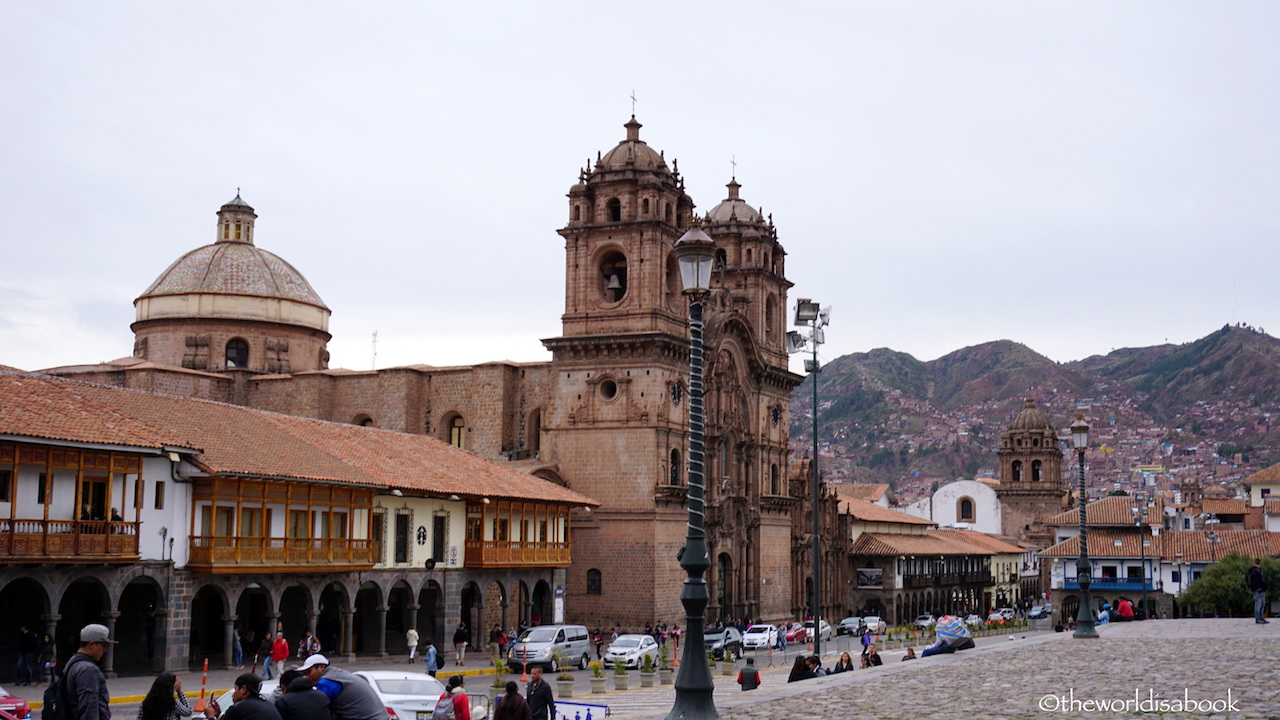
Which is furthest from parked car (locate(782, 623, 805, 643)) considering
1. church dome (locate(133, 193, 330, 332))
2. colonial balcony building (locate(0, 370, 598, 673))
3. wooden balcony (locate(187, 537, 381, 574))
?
church dome (locate(133, 193, 330, 332))

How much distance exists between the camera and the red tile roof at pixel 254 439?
103 feet

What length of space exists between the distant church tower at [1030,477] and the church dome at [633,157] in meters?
65.2

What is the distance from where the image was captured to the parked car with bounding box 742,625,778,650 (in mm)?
51281

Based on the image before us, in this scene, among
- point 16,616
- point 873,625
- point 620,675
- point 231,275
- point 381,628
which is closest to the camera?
point 620,675

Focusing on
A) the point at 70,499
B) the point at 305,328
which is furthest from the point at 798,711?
the point at 305,328

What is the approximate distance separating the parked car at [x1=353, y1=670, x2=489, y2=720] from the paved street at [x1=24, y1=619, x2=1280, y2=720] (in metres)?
3.30

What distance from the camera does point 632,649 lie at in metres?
40.8

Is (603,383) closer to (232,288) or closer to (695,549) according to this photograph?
(232,288)

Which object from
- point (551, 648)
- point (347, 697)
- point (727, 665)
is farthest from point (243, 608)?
point (347, 697)

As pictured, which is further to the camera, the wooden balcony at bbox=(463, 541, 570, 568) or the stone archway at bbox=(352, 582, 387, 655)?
the wooden balcony at bbox=(463, 541, 570, 568)

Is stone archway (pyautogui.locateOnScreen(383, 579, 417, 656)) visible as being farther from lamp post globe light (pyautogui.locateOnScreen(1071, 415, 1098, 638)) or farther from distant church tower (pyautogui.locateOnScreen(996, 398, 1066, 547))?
distant church tower (pyautogui.locateOnScreen(996, 398, 1066, 547))

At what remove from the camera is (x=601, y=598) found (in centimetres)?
5400

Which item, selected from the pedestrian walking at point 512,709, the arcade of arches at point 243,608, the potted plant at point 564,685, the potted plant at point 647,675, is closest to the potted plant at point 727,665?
the potted plant at point 647,675

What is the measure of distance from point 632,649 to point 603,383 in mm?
16498
